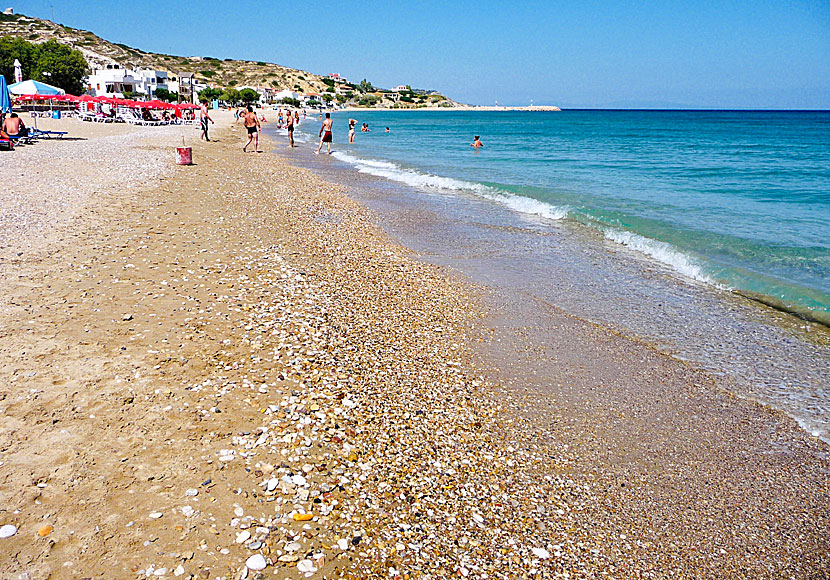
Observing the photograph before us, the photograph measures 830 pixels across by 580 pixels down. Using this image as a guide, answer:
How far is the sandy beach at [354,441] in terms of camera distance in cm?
305

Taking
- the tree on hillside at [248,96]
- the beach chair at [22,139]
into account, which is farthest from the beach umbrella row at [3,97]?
the tree on hillside at [248,96]

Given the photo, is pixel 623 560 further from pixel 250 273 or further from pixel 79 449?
pixel 250 273

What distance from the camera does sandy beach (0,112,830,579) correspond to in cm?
305

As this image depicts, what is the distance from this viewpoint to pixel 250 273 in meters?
7.23

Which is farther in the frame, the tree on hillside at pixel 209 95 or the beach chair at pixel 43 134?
the tree on hillside at pixel 209 95

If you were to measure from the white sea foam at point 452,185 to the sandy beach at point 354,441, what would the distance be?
7638 millimetres

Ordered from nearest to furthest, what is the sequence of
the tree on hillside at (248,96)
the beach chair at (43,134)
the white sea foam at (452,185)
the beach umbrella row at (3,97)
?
the white sea foam at (452,185) → the beach umbrella row at (3,97) → the beach chair at (43,134) → the tree on hillside at (248,96)

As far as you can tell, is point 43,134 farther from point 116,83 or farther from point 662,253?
point 116,83

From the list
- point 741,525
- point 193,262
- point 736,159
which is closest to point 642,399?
point 741,525

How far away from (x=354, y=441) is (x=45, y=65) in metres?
73.7

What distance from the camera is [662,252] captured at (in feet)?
34.0

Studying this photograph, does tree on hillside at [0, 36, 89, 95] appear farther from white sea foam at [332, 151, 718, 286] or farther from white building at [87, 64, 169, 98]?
white sea foam at [332, 151, 718, 286]

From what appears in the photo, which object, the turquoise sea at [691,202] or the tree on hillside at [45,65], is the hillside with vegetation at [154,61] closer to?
the tree on hillside at [45,65]

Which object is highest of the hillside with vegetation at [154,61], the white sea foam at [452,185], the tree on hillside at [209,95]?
the hillside with vegetation at [154,61]
